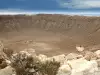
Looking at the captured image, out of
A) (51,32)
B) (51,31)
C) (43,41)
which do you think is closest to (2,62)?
(43,41)

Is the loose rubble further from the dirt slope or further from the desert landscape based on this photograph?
the dirt slope

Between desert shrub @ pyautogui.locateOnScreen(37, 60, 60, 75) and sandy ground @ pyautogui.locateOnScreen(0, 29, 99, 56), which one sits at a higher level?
desert shrub @ pyautogui.locateOnScreen(37, 60, 60, 75)

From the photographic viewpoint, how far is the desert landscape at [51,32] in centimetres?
3628

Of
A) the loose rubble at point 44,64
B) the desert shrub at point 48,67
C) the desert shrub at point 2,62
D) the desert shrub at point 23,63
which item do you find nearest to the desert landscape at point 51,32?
the loose rubble at point 44,64

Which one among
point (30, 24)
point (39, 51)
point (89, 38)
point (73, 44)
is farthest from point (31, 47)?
point (30, 24)

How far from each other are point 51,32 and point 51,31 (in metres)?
0.61

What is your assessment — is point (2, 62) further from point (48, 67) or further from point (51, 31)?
point (51, 31)

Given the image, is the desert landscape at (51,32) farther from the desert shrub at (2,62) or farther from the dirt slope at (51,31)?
the desert shrub at (2,62)

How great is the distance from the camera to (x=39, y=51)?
32.8 meters

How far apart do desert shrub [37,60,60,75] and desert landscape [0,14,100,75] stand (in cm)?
1270

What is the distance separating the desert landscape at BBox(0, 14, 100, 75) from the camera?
3628 cm

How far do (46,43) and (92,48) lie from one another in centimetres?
439

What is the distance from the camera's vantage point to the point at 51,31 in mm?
43594

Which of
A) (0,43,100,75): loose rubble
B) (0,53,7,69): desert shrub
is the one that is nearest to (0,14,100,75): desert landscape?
(0,43,100,75): loose rubble
